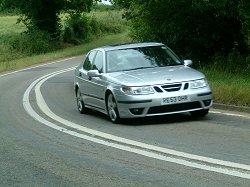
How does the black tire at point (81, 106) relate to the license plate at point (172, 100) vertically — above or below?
below

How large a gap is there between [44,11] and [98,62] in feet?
127

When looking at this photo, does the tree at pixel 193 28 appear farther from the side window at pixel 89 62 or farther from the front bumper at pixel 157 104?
the front bumper at pixel 157 104

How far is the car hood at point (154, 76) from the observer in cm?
1154

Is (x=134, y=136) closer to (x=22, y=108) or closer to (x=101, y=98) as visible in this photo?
(x=101, y=98)

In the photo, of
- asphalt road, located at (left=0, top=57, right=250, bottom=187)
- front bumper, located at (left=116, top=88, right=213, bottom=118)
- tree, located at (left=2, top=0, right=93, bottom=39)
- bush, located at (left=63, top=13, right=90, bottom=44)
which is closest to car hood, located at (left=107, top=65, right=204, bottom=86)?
front bumper, located at (left=116, top=88, right=213, bottom=118)

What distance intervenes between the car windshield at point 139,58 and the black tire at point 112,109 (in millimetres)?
790

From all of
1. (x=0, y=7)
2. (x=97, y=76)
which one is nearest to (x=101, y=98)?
(x=97, y=76)

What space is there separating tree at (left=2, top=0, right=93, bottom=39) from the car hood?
3917 cm

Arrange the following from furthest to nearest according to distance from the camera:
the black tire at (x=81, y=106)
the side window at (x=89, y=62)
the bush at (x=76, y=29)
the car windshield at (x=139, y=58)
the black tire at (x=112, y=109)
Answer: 1. the bush at (x=76, y=29)
2. the black tire at (x=81, y=106)
3. the side window at (x=89, y=62)
4. the car windshield at (x=139, y=58)
5. the black tire at (x=112, y=109)

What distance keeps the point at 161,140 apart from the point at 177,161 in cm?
170

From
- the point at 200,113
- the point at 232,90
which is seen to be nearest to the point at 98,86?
the point at 200,113

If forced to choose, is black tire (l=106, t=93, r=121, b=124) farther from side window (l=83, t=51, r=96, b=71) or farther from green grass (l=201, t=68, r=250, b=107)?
green grass (l=201, t=68, r=250, b=107)

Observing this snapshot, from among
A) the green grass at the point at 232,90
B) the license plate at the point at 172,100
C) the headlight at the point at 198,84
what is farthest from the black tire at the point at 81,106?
the headlight at the point at 198,84

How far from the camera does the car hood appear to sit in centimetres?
1154
